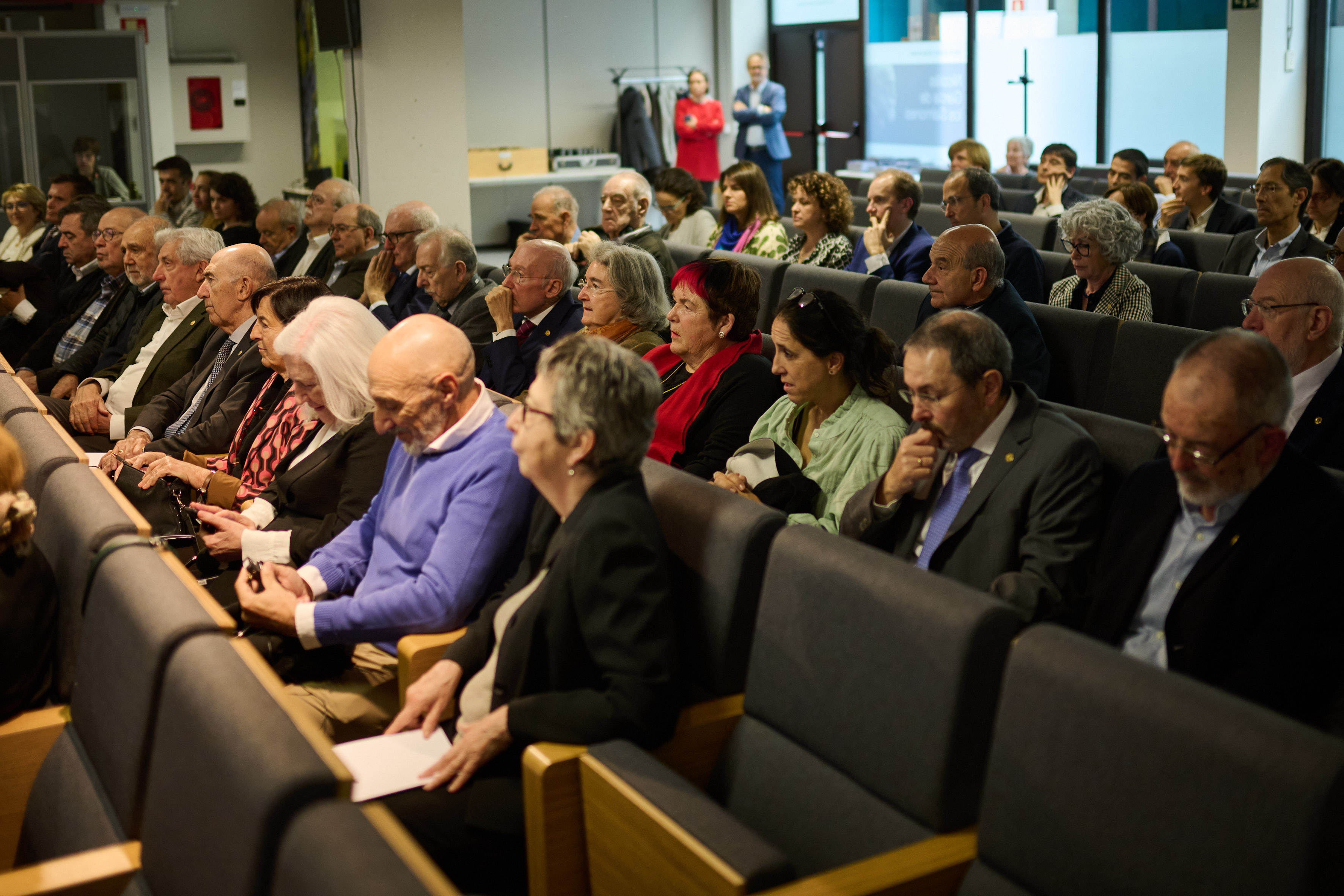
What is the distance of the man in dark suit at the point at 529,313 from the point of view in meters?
4.21

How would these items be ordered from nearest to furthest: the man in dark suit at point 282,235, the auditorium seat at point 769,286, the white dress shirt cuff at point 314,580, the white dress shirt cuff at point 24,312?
the white dress shirt cuff at point 314,580 → the auditorium seat at point 769,286 → the white dress shirt cuff at point 24,312 → the man in dark suit at point 282,235

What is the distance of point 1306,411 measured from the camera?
9.23ft

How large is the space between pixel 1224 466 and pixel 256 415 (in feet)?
8.71

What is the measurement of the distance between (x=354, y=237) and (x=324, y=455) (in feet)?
11.8

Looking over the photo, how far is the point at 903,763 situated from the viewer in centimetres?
166

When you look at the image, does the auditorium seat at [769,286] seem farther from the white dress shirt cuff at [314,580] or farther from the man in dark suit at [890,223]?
the white dress shirt cuff at [314,580]

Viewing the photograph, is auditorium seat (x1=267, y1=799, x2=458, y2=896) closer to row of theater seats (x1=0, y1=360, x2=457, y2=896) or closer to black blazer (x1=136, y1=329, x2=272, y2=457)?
row of theater seats (x1=0, y1=360, x2=457, y2=896)

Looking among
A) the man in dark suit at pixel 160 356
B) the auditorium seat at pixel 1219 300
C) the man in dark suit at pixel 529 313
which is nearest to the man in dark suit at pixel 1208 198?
the auditorium seat at pixel 1219 300

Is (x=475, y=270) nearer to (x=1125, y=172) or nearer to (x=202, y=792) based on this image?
(x=202, y=792)

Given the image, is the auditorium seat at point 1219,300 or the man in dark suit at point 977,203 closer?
the auditorium seat at point 1219,300

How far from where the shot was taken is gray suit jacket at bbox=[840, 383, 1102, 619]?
7.06 ft

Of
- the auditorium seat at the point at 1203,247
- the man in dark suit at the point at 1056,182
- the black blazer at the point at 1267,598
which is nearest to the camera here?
the black blazer at the point at 1267,598

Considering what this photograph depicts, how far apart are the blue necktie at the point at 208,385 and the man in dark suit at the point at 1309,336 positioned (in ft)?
10.3

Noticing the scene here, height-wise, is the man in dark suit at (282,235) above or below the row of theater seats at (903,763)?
above
